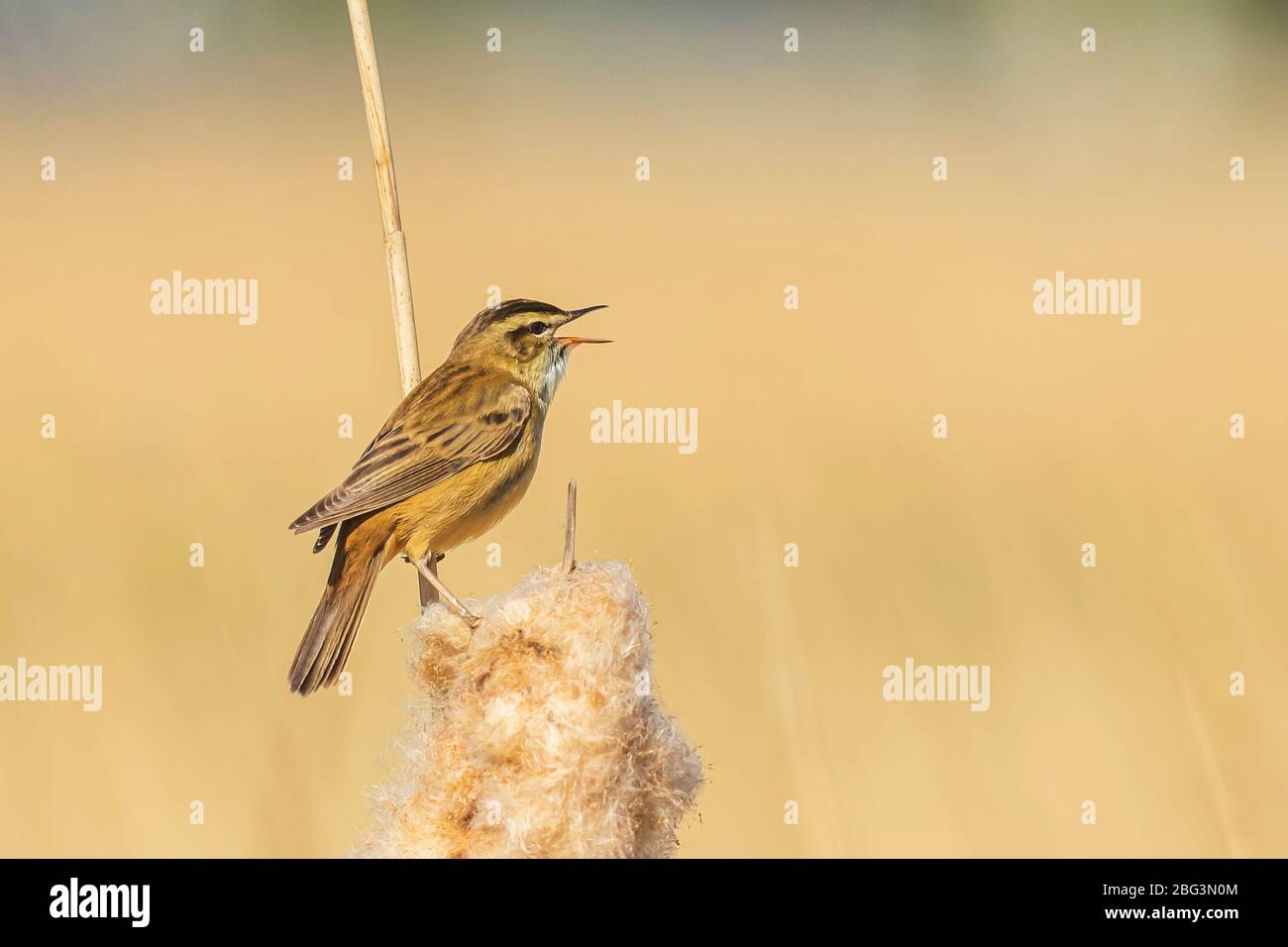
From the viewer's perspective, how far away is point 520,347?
4.29 m

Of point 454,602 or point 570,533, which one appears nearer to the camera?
point 570,533

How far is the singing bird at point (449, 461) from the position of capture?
375 centimetres

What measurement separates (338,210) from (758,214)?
336 centimetres

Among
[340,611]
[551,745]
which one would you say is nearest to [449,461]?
[340,611]

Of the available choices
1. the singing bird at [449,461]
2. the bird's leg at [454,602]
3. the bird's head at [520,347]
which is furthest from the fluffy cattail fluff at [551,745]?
the bird's head at [520,347]

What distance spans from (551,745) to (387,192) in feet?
4.16

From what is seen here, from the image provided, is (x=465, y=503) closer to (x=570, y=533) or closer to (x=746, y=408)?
(x=570, y=533)

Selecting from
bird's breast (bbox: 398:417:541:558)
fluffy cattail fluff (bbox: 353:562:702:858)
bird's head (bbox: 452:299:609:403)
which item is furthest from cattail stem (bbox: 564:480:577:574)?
bird's head (bbox: 452:299:609:403)

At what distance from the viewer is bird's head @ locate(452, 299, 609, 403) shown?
4.21 m

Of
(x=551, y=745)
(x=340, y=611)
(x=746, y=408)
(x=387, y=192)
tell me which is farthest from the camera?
(x=746, y=408)

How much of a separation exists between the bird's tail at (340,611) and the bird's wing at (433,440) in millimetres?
145

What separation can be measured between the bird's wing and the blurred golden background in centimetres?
95

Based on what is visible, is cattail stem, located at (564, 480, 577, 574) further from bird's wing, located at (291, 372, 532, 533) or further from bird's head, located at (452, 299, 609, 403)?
bird's head, located at (452, 299, 609, 403)

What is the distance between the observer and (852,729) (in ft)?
22.0
